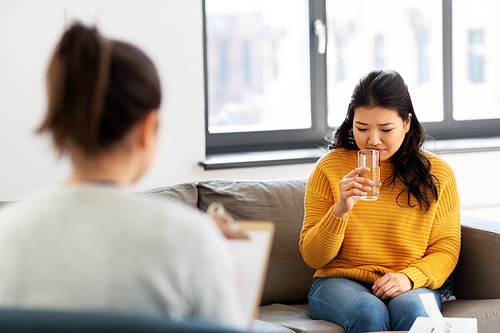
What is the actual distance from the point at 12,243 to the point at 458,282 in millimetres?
1721

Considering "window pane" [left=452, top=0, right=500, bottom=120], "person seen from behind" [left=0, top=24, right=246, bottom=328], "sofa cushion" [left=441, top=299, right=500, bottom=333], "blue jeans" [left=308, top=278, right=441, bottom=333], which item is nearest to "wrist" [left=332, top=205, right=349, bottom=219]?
"blue jeans" [left=308, top=278, right=441, bottom=333]

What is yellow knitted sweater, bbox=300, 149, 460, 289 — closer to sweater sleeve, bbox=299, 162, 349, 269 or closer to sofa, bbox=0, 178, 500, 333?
sweater sleeve, bbox=299, 162, 349, 269

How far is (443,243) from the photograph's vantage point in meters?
1.77

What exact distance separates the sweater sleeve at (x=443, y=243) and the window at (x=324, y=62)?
3.79 ft

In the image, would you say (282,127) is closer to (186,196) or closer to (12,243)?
(186,196)

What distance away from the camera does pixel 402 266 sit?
5.74 ft

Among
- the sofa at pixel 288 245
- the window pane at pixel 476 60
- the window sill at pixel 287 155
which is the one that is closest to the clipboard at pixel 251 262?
the sofa at pixel 288 245

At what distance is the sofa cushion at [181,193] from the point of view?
1.97 meters

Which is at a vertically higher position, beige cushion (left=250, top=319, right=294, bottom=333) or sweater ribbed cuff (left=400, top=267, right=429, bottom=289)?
sweater ribbed cuff (left=400, top=267, right=429, bottom=289)

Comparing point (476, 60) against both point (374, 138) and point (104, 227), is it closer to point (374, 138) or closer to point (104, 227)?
point (374, 138)

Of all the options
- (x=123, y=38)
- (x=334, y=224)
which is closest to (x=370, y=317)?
(x=334, y=224)

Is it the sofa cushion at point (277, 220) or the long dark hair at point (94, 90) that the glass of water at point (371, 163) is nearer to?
the sofa cushion at point (277, 220)

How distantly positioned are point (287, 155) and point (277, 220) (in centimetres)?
71

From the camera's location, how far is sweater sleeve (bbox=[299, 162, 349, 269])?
1672 millimetres
